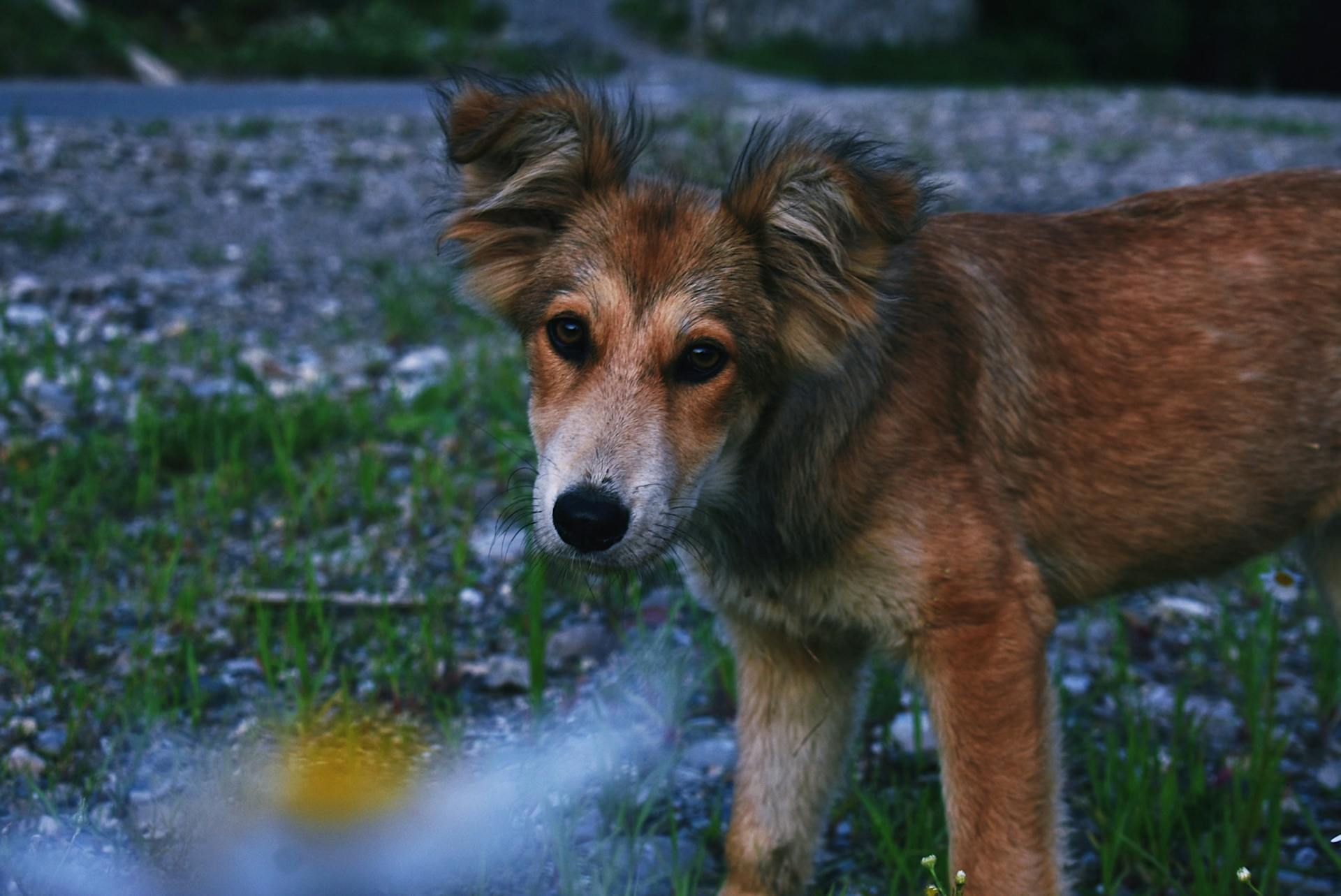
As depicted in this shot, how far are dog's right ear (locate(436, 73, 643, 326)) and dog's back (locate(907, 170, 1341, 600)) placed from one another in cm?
78

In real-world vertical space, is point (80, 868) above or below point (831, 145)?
below

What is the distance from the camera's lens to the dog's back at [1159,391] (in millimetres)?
3025

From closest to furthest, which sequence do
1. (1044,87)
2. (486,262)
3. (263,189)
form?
(486,262), (263,189), (1044,87)

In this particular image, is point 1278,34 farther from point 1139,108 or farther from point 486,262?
point 486,262

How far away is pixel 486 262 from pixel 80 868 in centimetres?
160

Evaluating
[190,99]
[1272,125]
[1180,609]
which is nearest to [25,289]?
[1180,609]

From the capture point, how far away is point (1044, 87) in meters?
22.5

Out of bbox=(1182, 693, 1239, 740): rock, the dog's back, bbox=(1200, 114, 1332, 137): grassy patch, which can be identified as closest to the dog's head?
the dog's back

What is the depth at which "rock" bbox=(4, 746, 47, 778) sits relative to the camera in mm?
3205

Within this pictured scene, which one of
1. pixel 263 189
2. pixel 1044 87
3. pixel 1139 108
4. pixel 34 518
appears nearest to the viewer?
pixel 34 518

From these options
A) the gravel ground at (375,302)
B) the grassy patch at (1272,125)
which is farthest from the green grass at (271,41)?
the grassy patch at (1272,125)

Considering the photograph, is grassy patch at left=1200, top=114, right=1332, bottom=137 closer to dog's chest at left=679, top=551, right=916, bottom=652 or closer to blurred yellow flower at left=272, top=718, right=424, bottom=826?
dog's chest at left=679, top=551, right=916, bottom=652

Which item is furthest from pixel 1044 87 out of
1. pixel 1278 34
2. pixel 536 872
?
pixel 536 872

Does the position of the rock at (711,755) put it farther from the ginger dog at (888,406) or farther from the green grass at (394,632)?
the ginger dog at (888,406)
